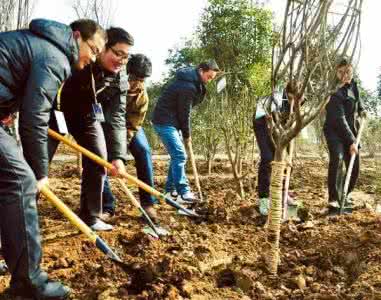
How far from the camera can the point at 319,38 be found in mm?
2568

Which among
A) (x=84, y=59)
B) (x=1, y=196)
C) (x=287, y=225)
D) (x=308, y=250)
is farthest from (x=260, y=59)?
(x=1, y=196)

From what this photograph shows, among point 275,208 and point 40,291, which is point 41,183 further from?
point 275,208

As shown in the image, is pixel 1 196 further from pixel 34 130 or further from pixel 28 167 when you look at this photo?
pixel 34 130

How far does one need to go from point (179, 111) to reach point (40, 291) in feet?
10.2

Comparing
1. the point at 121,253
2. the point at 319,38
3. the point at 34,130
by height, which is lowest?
the point at 121,253

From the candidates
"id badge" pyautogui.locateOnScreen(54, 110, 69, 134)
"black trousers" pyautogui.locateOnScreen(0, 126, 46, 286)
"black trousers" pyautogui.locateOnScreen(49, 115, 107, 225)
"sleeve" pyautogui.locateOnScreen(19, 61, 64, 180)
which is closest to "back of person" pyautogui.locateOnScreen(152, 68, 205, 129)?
"black trousers" pyautogui.locateOnScreen(49, 115, 107, 225)

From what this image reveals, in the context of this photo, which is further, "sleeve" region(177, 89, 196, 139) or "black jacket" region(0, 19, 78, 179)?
"sleeve" region(177, 89, 196, 139)

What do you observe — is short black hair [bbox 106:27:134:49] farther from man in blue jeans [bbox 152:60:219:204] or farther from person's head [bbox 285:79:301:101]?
man in blue jeans [bbox 152:60:219:204]

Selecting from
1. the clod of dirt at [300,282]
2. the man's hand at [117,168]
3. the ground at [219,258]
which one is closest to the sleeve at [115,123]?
the man's hand at [117,168]

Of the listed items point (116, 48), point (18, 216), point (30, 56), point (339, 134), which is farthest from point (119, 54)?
point (339, 134)

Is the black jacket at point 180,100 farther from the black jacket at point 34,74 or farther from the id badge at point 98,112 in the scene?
the black jacket at point 34,74

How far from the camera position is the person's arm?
2.16 meters

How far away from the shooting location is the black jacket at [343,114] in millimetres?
4878

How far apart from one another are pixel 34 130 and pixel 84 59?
1.83 ft
